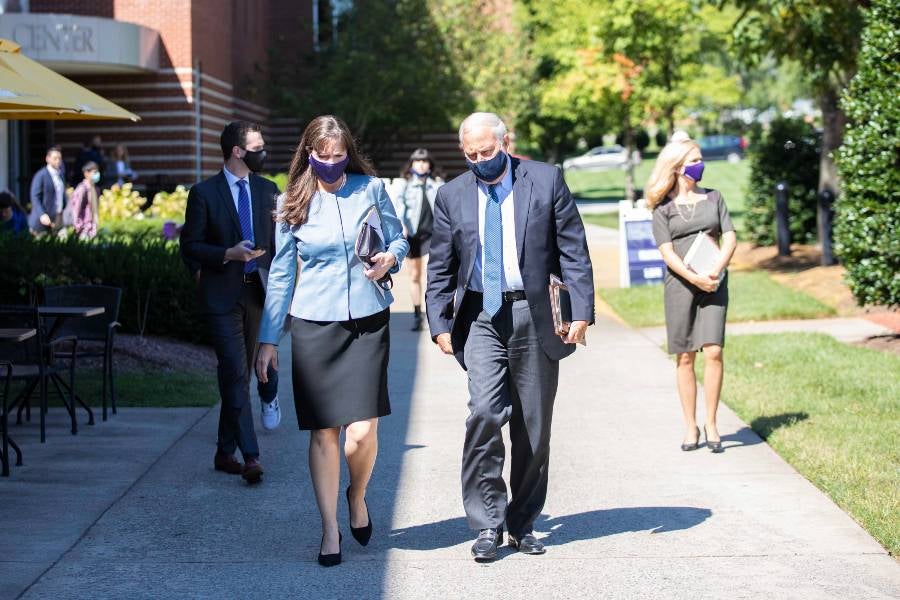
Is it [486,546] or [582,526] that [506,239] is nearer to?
[486,546]

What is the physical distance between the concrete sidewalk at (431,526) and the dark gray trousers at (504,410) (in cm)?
26

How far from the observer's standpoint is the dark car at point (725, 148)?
72562 millimetres

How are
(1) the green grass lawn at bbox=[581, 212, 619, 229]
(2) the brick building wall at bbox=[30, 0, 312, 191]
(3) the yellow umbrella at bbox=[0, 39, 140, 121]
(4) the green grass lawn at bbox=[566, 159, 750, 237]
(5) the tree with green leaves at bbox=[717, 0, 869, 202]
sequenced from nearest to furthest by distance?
(3) the yellow umbrella at bbox=[0, 39, 140, 121], (5) the tree with green leaves at bbox=[717, 0, 869, 202], (2) the brick building wall at bbox=[30, 0, 312, 191], (1) the green grass lawn at bbox=[581, 212, 619, 229], (4) the green grass lawn at bbox=[566, 159, 750, 237]

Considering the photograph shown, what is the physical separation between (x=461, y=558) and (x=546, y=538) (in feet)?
1.75

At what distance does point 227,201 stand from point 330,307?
206cm

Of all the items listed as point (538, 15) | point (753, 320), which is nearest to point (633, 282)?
point (753, 320)

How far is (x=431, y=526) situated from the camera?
662 cm

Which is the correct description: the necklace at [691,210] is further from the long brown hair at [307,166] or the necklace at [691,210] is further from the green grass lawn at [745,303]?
the green grass lawn at [745,303]

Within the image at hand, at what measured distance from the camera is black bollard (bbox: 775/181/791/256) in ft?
68.0

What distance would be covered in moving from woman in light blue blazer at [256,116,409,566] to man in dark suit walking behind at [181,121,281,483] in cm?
164

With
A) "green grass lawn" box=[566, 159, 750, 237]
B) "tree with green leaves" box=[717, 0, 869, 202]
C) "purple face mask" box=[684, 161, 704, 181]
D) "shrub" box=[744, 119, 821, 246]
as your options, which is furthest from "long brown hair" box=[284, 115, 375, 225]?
"green grass lawn" box=[566, 159, 750, 237]

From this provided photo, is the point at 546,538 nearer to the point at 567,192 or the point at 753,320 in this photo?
the point at 567,192

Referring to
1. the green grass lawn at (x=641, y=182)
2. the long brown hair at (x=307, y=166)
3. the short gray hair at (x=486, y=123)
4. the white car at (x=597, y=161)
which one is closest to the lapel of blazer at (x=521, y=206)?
the short gray hair at (x=486, y=123)

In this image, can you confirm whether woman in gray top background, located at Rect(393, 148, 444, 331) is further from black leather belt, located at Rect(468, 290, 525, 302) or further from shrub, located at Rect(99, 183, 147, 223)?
black leather belt, located at Rect(468, 290, 525, 302)
